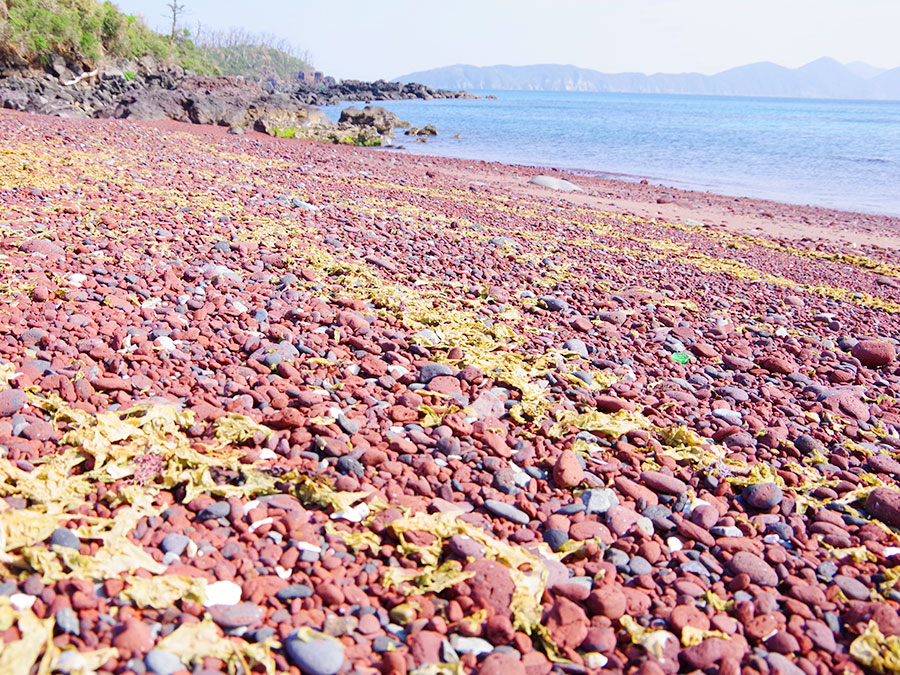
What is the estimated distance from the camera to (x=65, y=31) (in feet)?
92.1

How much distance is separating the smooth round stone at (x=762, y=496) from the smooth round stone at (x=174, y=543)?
7.91 feet

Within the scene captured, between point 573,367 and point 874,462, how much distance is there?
1721mm

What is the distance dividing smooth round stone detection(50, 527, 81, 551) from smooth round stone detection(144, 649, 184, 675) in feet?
1.91

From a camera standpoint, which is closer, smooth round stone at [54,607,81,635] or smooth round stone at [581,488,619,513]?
smooth round stone at [54,607,81,635]

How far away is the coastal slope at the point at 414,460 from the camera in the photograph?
6.68 ft

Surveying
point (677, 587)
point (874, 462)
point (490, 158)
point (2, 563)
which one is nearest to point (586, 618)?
point (677, 587)

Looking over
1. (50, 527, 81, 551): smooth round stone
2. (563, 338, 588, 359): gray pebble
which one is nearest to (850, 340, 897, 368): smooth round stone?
(563, 338, 588, 359): gray pebble

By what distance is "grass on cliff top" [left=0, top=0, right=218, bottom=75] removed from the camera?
87.3 feet

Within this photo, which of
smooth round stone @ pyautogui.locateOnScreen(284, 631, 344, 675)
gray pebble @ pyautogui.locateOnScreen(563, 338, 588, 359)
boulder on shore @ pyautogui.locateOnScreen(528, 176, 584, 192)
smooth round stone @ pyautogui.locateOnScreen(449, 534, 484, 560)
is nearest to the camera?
smooth round stone @ pyautogui.locateOnScreen(284, 631, 344, 675)

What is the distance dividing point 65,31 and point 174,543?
109 ft

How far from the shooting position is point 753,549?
2.64m

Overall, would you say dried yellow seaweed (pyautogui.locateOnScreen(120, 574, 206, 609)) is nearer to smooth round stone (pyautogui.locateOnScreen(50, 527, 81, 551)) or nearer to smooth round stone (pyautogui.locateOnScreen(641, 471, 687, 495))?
smooth round stone (pyautogui.locateOnScreen(50, 527, 81, 551))

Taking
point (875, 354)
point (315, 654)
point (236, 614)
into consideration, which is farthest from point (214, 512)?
point (875, 354)

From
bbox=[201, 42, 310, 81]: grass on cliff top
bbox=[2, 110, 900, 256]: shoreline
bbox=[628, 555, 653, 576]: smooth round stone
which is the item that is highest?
bbox=[201, 42, 310, 81]: grass on cliff top
